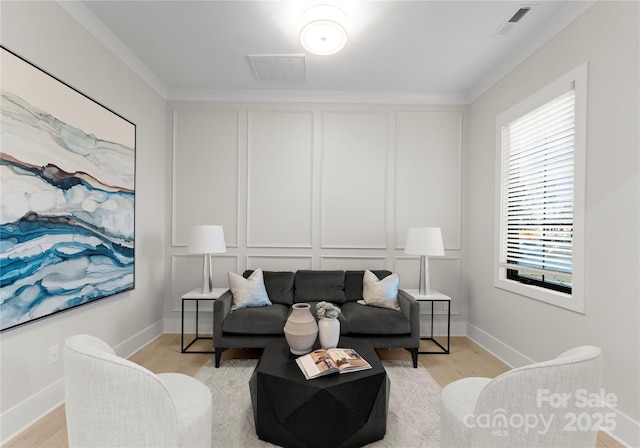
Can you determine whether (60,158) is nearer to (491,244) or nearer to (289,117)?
(289,117)

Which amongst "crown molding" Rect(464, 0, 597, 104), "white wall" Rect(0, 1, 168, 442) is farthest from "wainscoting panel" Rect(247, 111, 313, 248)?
"crown molding" Rect(464, 0, 597, 104)

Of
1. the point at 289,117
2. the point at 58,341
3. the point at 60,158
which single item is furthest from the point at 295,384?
the point at 289,117

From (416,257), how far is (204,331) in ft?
8.86

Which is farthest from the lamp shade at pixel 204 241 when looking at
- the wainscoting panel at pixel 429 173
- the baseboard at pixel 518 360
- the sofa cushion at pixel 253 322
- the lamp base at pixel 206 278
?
the baseboard at pixel 518 360

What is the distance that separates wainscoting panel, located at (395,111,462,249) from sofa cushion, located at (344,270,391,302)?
63 centimetres

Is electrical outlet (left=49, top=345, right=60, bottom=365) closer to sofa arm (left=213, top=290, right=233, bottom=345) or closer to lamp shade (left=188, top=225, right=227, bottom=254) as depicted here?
sofa arm (left=213, top=290, right=233, bottom=345)

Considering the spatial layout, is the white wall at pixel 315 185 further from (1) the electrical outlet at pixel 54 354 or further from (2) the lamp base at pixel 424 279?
(1) the electrical outlet at pixel 54 354

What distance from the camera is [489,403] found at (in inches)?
53.3

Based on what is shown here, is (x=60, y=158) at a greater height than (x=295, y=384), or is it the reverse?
(x=60, y=158)

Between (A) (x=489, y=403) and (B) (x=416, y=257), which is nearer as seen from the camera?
(A) (x=489, y=403)

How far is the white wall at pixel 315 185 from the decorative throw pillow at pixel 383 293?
1.97 feet

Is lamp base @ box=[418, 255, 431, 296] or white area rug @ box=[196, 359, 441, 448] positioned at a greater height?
lamp base @ box=[418, 255, 431, 296]

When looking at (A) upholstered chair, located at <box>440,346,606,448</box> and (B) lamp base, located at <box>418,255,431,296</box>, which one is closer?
(A) upholstered chair, located at <box>440,346,606,448</box>

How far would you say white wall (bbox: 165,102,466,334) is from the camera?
13.2ft
